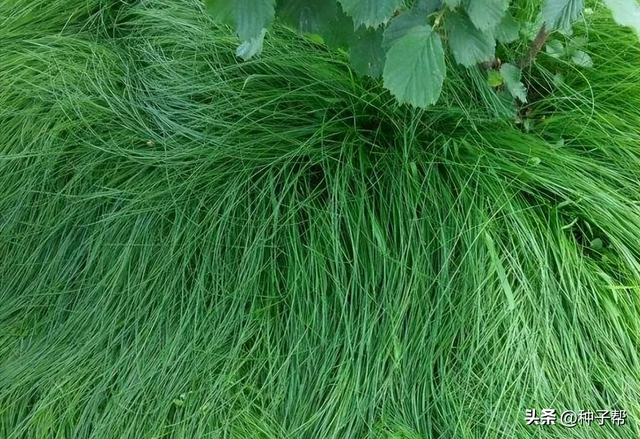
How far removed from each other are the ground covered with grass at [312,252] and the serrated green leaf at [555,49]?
0.03 metres

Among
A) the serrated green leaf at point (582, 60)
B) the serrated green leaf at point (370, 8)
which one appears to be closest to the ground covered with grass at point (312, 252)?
the serrated green leaf at point (582, 60)

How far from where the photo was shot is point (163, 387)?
1062 millimetres

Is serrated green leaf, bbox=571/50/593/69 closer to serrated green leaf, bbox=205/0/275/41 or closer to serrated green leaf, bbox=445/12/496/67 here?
serrated green leaf, bbox=445/12/496/67

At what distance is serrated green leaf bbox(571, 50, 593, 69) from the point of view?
1.23 m

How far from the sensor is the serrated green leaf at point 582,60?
1.23 metres

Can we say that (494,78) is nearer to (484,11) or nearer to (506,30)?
(506,30)

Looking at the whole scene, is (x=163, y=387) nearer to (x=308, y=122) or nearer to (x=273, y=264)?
(x=273, y=264)

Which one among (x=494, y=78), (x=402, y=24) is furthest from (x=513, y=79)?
Answer: (x=402, y=24)

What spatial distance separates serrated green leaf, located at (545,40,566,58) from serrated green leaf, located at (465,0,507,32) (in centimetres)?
53

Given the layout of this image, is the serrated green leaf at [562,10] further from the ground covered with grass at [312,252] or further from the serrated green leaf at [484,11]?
the ground covered with grass at [312,252]

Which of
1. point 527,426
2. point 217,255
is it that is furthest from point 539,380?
point 217,255

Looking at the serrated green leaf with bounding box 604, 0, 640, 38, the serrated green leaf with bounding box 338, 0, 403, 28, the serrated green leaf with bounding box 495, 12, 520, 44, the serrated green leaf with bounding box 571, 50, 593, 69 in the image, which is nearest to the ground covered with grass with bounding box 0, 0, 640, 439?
the serrated green leaf with bounding box 571, 50, 593, 69

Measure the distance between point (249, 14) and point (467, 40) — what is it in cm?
35

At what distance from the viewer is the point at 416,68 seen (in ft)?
2.47
